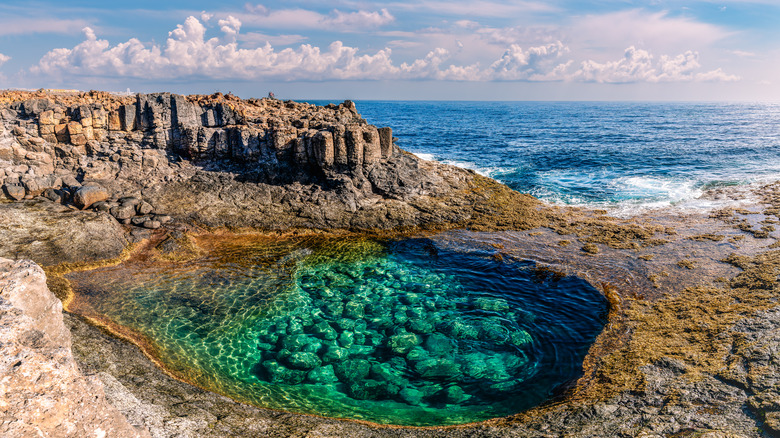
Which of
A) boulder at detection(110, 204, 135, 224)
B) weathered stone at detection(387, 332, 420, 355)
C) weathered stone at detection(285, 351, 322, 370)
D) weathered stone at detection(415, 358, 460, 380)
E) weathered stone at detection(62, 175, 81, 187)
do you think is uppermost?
weathered stone at detection(62, 175, 81, 187)

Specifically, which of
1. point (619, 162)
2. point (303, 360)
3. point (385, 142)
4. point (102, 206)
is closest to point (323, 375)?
point (303, 360)

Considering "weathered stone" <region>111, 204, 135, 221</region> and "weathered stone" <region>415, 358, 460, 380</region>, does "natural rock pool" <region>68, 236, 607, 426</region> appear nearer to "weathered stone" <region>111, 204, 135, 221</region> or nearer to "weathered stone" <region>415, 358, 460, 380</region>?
"weathered stone" <region>415, 358, 460, 380</region>

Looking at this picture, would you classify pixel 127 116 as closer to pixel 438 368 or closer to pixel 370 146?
pixel 370 146

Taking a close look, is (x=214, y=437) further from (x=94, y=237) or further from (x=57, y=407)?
(x=94, y=237)

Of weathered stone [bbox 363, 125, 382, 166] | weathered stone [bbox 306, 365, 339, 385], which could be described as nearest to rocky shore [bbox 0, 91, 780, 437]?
weathered stone [bbox 363, 125, 382, 166]

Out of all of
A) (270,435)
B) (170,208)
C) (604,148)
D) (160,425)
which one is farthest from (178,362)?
(604,148)
